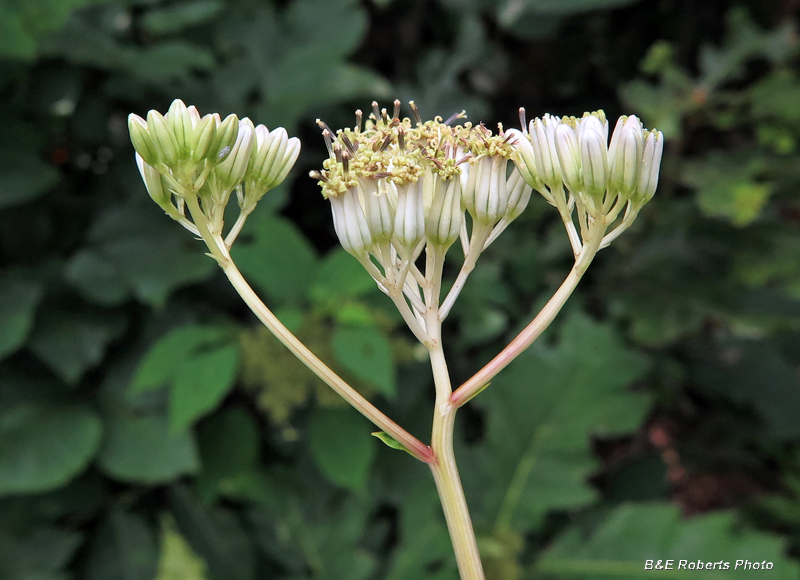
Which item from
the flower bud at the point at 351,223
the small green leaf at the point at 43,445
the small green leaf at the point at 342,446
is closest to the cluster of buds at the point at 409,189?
the flower bud at the point at 351,223

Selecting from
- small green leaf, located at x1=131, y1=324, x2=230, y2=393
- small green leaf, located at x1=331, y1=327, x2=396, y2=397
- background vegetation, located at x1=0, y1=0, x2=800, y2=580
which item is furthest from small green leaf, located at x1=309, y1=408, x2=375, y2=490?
small green leaf, located at x1=131, y1=324, x2=230, y2=393

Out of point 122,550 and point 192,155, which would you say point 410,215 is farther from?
point 122,550

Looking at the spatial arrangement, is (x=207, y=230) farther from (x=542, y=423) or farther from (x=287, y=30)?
(x=287, y=30)

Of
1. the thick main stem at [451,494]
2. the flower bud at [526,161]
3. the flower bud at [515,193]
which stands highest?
the flower bud at [526,161]

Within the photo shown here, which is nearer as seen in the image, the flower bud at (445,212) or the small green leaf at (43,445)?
the flower bud at (445,212)

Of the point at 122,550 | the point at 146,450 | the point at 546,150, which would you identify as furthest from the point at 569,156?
the point at 122,550

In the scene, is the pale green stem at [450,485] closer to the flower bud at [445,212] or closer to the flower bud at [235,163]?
the flower bud at [445,212]

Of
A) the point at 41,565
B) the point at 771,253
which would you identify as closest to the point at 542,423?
the point at 771,253
